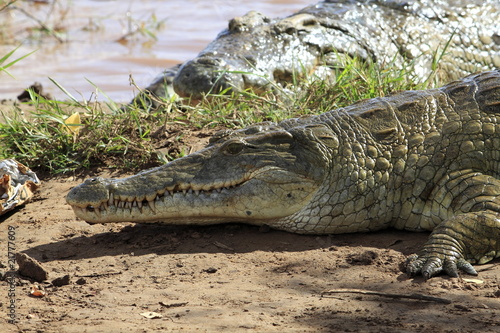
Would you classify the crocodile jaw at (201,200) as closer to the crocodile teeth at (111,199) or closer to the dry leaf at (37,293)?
the crocodile teeth at (111,199)

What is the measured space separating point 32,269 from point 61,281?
18 cm

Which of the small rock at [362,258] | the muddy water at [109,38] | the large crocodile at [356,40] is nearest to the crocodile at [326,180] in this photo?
the small rock at [362,258]

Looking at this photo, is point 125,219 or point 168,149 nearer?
point 125,219

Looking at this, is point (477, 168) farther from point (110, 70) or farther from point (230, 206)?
point (110, 70)

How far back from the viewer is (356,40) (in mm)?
9180

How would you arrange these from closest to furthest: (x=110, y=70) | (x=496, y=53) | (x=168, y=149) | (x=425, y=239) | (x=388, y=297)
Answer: (x=388, y=297) → (x=425, y=239) → (x=168, y=149) → (x=496, y=53) → (x=110, y=70)

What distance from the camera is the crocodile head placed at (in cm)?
455

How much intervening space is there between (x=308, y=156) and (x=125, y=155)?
1.96 metres

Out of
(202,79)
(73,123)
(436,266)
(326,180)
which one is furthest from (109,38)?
(436,266)

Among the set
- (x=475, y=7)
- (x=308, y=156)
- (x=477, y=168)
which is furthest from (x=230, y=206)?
(x=475, y=7)

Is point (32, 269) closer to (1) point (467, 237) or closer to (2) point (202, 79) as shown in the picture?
(1) point (467, 237)

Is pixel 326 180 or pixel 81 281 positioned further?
pixel 326 180

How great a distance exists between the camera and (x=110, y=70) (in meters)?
11.1

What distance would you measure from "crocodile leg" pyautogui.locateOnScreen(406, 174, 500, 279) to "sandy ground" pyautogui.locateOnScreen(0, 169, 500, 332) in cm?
8
